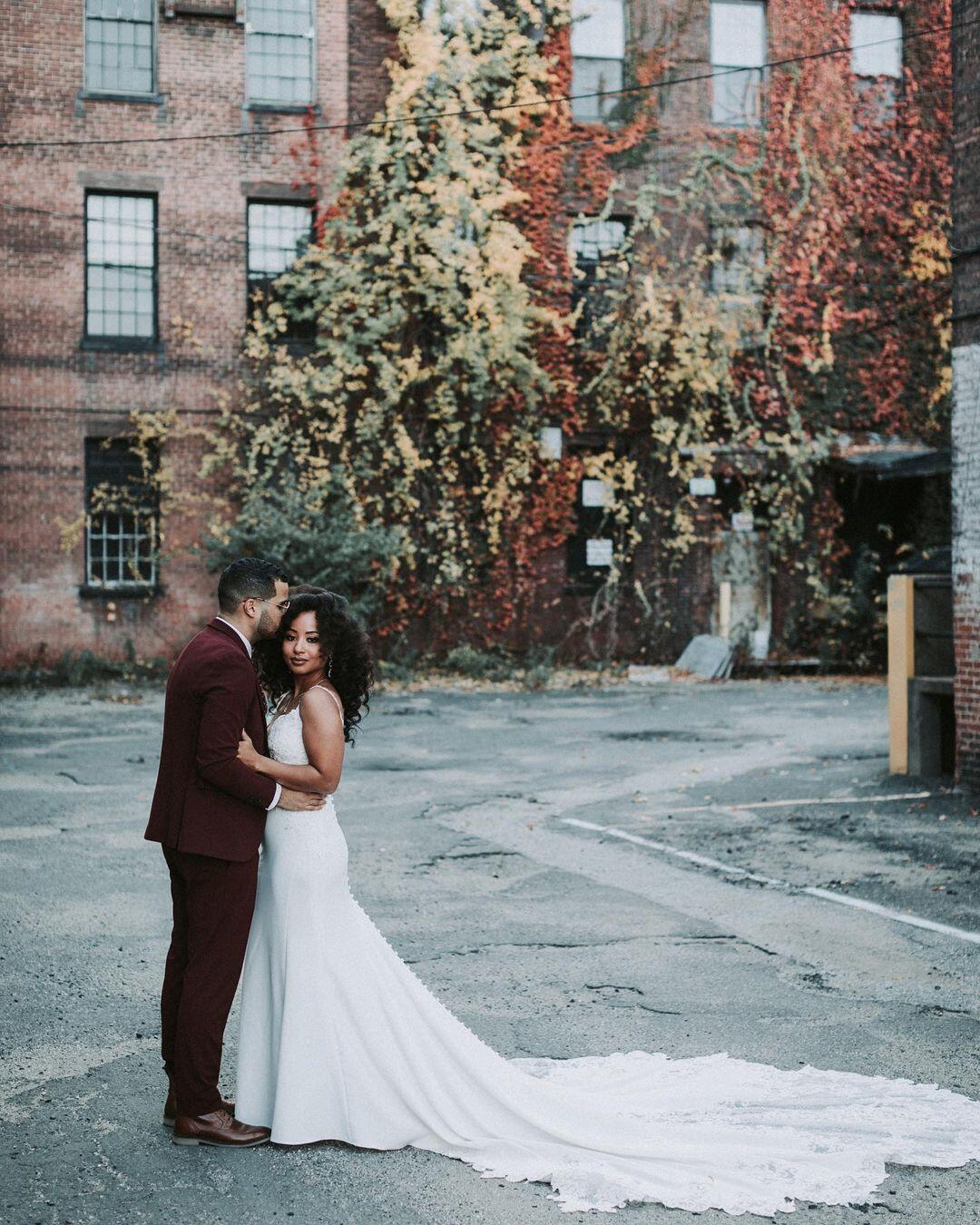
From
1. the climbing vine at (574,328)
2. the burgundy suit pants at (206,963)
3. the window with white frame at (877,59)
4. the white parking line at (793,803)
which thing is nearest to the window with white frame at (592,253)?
the climbing vine at (574,328)

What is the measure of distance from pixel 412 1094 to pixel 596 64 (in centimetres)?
2349

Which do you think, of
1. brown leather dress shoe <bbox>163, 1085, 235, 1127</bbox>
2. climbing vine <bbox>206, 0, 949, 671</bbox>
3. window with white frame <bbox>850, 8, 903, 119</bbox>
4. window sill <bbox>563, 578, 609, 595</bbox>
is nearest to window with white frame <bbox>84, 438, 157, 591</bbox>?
climbing vine <bbox>206, 0, 949, 671</bbox>

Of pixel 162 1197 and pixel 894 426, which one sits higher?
pixel 894 426

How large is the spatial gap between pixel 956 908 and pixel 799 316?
1890cm

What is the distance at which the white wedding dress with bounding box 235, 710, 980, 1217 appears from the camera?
14.3ft

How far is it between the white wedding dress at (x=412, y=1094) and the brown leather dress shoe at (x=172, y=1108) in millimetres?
88

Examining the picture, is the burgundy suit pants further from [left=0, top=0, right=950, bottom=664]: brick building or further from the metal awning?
the metal awning

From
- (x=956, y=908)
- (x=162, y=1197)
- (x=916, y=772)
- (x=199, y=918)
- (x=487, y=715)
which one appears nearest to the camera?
(x=162, y=1197)

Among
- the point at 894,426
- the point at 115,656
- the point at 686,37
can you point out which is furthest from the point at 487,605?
the point at 686,37

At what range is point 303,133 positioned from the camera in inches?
931

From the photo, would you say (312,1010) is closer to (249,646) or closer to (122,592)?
(249,646)

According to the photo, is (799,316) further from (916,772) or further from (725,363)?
(916,772)

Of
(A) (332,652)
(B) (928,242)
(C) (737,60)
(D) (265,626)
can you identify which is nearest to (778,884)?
(A) (332,652)

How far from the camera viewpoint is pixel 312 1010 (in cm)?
448
